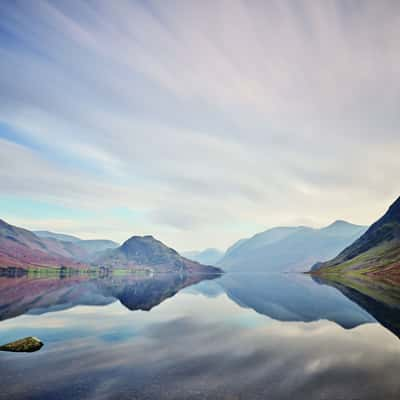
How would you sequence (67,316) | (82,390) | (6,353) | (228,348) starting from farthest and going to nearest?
(67,316) → (228,348) → (6,353) → (82,390)

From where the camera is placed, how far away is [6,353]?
42438mm

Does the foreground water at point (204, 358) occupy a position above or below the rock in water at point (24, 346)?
below

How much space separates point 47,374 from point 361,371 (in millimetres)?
37018

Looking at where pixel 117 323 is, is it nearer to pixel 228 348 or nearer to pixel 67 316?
pixel 67 316

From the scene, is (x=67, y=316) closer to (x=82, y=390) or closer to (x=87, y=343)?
(x=87, y=343)

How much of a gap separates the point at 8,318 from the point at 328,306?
9053 cm

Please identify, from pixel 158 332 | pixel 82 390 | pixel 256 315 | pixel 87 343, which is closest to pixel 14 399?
pixel 82 390

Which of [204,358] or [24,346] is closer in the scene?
[204,358]

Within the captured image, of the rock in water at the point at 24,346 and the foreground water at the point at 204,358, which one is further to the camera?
the rock in water at the point at 24,346

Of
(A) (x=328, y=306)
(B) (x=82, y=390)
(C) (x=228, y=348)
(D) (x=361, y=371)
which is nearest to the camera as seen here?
(B) (x=82, y=390)

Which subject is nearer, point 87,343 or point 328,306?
point 87,343

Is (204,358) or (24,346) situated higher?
(24,346)

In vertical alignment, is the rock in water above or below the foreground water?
above

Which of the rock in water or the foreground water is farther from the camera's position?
the rock in water
